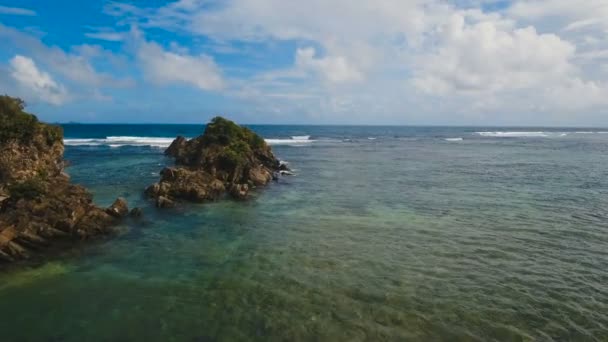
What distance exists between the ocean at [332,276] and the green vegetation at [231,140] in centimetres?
834

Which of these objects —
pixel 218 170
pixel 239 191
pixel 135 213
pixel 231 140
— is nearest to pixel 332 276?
pixel 135 213

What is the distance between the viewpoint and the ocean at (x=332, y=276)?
12.6 meters

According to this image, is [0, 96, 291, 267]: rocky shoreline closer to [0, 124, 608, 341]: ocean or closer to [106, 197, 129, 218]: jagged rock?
[106, 197, 129, 218]: jagged rock

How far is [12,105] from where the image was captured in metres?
26.4

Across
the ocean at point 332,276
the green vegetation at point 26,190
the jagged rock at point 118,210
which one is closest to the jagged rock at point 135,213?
the jagged rock at point 118,210

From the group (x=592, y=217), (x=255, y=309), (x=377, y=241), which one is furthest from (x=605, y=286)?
(x=255, y=309)

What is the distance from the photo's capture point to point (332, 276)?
16547 mm

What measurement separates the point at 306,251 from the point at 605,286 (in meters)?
12.4

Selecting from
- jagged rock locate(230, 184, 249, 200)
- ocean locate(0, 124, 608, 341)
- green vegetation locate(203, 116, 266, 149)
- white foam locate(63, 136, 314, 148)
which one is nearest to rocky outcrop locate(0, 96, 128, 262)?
ocean locate(0, 124, 608, 341)

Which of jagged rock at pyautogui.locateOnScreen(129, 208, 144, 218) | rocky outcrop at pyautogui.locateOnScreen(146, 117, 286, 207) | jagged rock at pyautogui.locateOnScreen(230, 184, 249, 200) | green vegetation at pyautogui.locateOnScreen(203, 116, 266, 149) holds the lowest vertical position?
jagged rock at pyautogui.locateOnScreen(129, 208, 144, 218)

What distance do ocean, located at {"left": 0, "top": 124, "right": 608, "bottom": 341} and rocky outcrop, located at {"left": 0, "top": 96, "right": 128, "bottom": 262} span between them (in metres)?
1.98

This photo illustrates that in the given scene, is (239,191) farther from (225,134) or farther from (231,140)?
(225,134)

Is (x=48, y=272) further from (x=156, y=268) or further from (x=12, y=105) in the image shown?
(x=12, y=105)

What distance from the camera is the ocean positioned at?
12.6 metres
